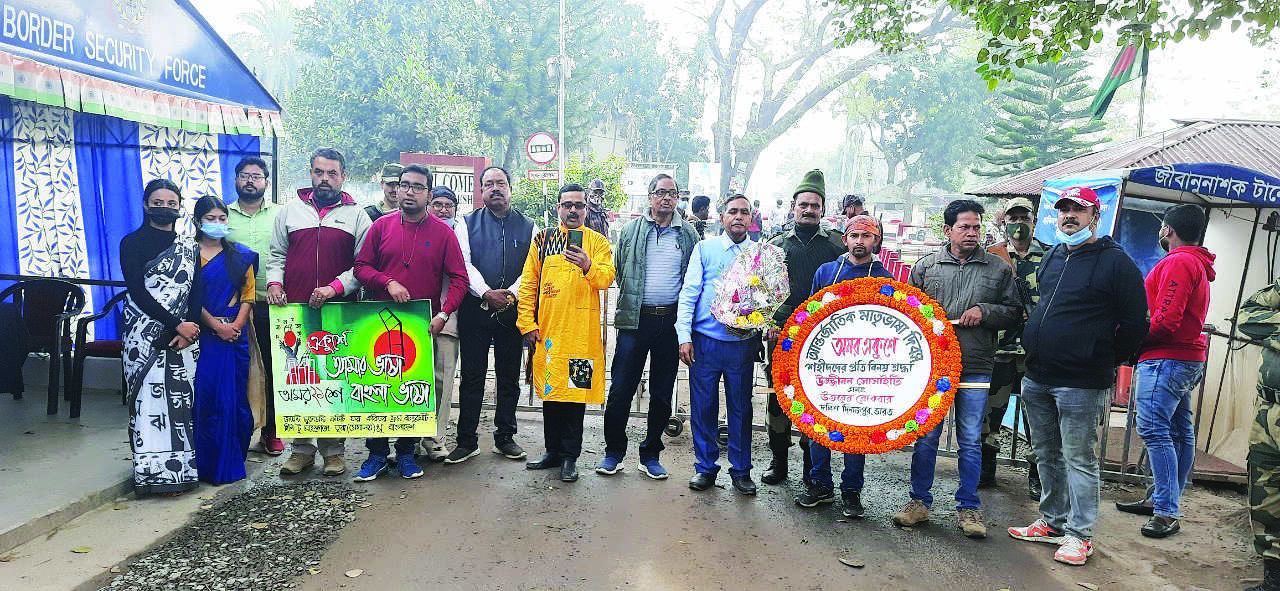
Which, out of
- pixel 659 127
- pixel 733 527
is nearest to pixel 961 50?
pixel 659 127

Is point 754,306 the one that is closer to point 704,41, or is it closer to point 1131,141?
point 1131,141

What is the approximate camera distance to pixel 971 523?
16.7 feet

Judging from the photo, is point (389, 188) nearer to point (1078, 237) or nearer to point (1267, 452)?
point (1078, 237)

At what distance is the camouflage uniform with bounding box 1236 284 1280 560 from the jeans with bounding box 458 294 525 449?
4362 mm

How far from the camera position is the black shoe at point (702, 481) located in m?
5.83

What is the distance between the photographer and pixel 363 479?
5.77 meters

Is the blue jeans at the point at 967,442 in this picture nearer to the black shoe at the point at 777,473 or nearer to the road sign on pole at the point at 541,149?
the black shoe at the point at 777,473

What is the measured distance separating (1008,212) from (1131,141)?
5.38 metres

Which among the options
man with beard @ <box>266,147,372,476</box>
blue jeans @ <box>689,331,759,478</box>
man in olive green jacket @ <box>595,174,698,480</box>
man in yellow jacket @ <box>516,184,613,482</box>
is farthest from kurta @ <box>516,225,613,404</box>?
man with beard @ <box>266,147,372,476</box>

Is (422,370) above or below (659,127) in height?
below

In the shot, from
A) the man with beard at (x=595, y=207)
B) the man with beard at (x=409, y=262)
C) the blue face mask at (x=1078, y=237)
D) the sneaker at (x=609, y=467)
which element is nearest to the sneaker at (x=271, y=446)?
the man with beard at (x=409, y=262)

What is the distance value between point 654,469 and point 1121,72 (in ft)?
19.8

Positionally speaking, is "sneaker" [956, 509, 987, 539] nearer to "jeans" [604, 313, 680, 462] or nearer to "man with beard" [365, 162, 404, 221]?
"jeans" [604, 313, 680, 462]

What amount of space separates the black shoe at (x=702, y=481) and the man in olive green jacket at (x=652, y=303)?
269mm
